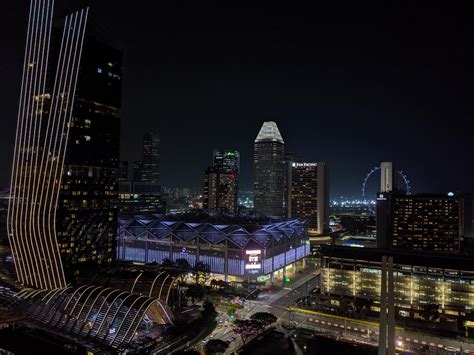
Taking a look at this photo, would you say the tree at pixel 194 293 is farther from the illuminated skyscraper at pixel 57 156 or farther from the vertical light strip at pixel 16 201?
the vertical light strip at pixel 16 201

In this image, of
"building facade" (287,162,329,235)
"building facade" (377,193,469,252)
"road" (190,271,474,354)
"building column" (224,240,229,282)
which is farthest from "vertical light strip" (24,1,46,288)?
"building facade" (287,162,329,235)

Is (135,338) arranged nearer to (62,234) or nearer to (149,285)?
(149,285)

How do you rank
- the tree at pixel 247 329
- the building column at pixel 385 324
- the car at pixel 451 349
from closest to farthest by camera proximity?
the building column at pixel 385 324
the car at pixel 451 349
the tree at pixel 247 329

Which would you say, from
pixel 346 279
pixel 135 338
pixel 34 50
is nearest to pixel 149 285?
pixel 135 338

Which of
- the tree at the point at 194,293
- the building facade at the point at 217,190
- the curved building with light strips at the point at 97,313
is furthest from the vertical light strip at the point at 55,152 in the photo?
the building facade at the point at 217,190

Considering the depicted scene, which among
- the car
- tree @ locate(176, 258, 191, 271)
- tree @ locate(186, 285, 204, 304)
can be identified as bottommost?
the car

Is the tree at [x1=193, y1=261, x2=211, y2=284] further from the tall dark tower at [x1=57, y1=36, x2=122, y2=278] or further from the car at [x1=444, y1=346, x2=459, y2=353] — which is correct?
the car at [x1=444, y1=346, x2=459, y2=353]

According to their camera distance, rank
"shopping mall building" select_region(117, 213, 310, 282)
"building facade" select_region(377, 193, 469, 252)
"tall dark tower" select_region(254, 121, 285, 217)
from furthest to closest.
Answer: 1. "tall dark tower" select_region(254, 121, 285, 217)
2. "building facade" select_region(377, 193, 469, 252)
3. "shopping mall building" select_region(117, 213, 310, 282)
